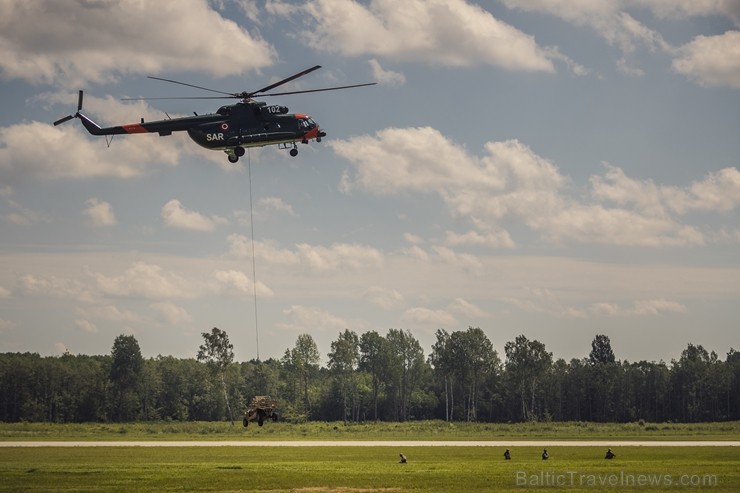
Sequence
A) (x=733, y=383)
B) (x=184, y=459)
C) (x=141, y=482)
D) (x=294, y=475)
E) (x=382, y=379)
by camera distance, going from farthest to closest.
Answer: (x=382, y=379), (x=733, y=383), (x=184, y=459), (x=294, y=475), (x=141, y=482)

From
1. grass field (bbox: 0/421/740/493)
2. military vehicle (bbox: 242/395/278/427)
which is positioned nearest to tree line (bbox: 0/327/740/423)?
grass field (bbox: 0/421/740/493)

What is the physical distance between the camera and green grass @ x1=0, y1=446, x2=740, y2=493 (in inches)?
1785

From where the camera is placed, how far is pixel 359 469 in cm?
5419

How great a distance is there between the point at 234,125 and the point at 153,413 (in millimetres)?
113127

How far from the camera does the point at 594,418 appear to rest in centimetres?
15725

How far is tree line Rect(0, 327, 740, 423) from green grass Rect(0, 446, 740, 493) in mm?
79476

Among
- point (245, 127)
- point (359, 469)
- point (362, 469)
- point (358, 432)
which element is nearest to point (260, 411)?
point (359, 469)

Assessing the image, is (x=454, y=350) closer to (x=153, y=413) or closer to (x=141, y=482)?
(x=153, y=413)

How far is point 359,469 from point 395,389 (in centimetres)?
11353

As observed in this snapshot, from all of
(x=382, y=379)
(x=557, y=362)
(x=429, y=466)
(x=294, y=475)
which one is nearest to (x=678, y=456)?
(x=429, y=466)

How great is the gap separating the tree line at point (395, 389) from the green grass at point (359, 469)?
79.5 m

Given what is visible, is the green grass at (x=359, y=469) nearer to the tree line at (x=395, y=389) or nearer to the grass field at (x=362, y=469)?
the grass field at (x=362, y=469)

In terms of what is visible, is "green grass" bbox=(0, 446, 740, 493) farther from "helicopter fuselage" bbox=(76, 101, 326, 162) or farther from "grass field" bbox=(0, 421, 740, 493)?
"helicopter fuselage" bbox=(76, 101, 326, 162)

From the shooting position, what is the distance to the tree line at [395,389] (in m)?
153
